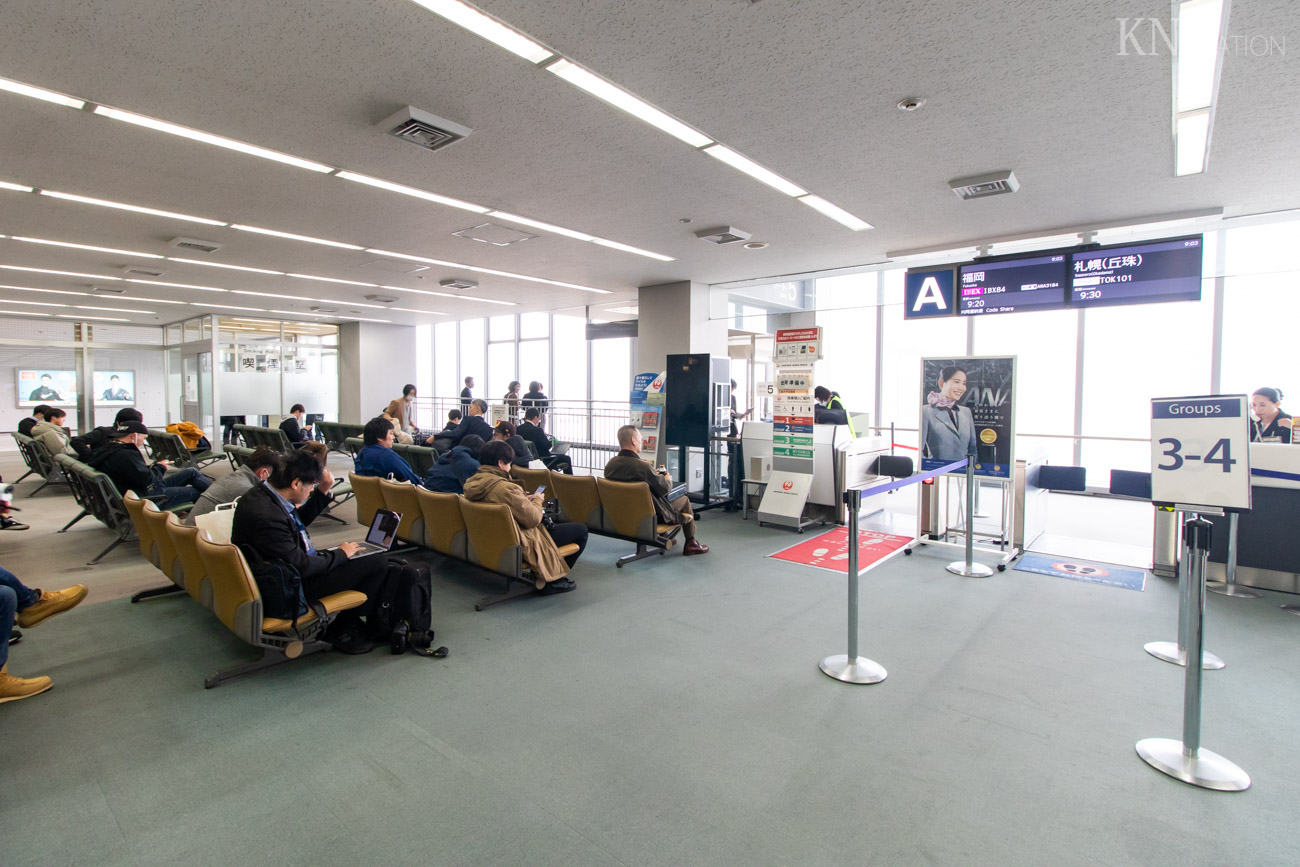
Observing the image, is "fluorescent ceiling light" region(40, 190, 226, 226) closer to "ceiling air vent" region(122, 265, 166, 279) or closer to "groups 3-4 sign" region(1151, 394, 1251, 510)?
"ceiling air vent" region(122, 265, 166, 279)

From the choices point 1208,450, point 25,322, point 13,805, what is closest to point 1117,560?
point 1208,450

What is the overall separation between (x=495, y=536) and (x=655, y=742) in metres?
1.93

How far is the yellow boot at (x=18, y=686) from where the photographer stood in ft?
9.45

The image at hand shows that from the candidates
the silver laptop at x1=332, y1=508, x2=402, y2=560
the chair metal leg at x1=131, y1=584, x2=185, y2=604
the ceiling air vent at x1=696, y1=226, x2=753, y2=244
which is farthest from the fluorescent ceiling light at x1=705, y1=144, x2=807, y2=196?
the chair metal leg at x1=131, y1=584, x2=185, y2=604

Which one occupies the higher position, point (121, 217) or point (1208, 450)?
point (121, 217)

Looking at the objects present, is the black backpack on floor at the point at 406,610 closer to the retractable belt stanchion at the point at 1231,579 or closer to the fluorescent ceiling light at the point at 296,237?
the fluorescent ceiling light at the point at 296,237

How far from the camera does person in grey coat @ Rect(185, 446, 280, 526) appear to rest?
12.4 feet

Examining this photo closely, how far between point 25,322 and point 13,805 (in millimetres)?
17542

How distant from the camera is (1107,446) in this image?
816 centimetres

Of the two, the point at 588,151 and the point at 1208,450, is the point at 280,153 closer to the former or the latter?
→ the point at 588,151

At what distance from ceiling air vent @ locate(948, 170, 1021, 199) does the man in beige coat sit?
3834 millimetres

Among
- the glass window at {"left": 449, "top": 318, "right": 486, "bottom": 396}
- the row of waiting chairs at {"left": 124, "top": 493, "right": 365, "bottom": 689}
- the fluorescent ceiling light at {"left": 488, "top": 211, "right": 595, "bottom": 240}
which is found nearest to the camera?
the row of waiting chairs at {"left": 124, "top": 493, "right": 365, "bottom": 689}

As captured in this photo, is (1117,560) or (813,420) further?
(813,420)

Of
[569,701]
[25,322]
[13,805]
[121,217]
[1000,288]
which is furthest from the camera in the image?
[25,322]
